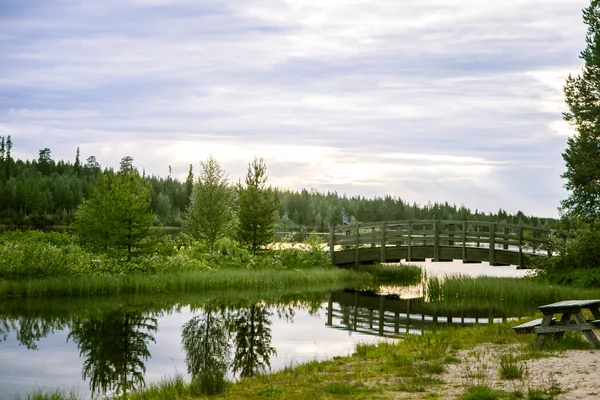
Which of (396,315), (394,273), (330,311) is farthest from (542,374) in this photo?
(394,273)

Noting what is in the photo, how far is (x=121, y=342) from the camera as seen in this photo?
18.0 metres

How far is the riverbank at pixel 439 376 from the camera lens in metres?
9.44

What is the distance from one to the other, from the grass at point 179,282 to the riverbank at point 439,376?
16.4 meters

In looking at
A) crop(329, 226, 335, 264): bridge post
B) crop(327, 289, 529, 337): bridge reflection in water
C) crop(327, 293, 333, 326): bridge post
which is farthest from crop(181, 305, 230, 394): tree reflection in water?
crop(329, 226, 335, 264): bridge post

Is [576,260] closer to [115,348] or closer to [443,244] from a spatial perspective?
Answer: [443,244]

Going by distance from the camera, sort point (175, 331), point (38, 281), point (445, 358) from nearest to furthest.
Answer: point (445, 358) < point (175, 331) < point (38, 281)

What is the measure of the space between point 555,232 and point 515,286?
5.61 meters

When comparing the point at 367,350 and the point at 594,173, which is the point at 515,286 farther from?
the point at 367,350

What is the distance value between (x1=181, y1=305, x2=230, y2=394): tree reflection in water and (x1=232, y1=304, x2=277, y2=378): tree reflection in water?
0.34 metres

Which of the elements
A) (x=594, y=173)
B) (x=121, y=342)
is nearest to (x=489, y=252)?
(x=594, y=173)

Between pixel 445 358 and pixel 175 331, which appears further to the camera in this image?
pixel 175 331

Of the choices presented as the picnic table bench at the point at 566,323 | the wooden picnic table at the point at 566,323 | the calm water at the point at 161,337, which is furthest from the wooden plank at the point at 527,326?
the calm water at the point at 161,337

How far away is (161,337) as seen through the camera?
1888 cm

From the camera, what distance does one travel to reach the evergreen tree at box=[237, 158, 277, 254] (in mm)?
38219
